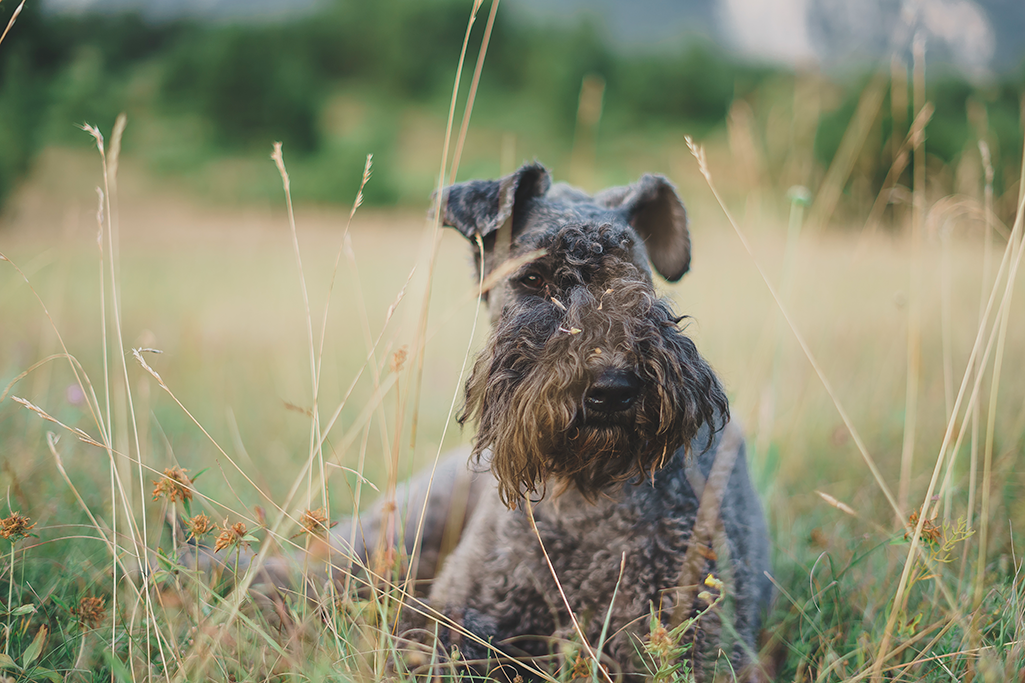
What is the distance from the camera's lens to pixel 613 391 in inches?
64.1

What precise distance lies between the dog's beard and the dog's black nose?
2 centimetres

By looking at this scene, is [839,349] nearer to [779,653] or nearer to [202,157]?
[779,653]

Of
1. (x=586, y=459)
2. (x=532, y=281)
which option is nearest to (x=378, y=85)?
(x=532, y=281)

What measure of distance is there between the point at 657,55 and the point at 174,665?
103 feet

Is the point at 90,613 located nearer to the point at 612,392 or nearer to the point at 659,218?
the point at 612,392

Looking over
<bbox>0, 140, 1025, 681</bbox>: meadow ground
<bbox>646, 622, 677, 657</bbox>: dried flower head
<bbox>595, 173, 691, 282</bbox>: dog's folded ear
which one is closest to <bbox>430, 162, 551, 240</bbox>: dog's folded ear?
<bbox>0, 140, 1025, 681</bbox>: meadow ground

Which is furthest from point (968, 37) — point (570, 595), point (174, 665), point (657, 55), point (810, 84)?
point (657, 55)

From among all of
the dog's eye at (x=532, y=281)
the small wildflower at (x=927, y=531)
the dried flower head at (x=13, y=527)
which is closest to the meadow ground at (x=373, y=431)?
the small wildflower at (x=927, y=531)

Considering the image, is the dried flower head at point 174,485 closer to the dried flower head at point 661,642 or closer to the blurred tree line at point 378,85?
the dried flower head at point 661,642

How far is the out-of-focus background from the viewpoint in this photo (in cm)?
204

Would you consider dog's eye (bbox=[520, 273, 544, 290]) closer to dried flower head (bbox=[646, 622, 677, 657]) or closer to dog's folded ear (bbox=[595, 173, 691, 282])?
dog's folded ear (bbox=[595, 173, 691, 282])

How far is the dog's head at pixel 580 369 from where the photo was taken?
1.66 m

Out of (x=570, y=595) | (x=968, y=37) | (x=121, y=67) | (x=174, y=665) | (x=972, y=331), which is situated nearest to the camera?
(x=174, y=665)

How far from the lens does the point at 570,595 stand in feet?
6.57
